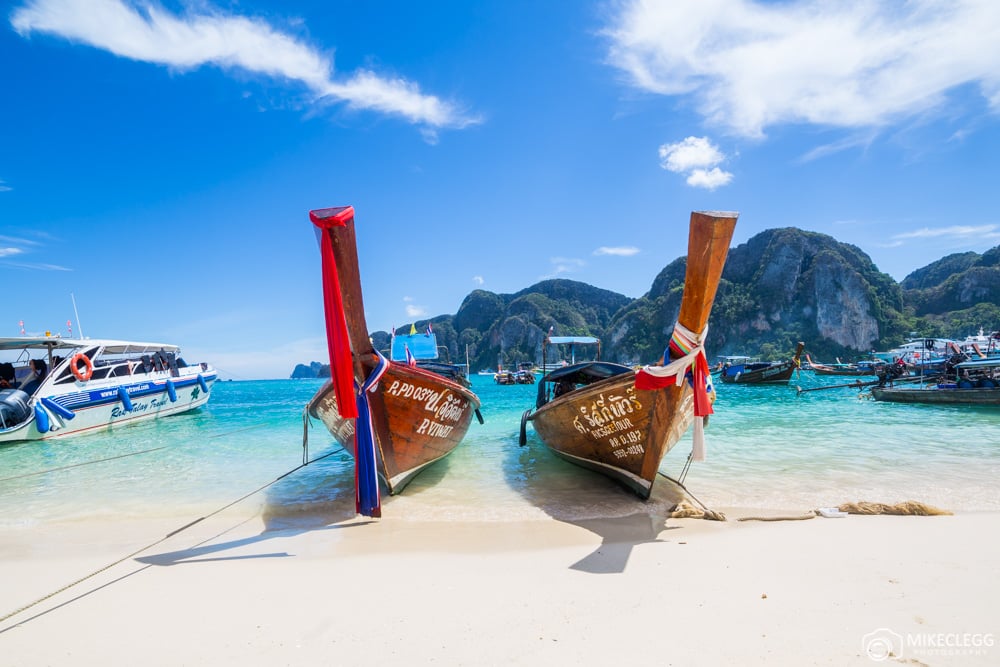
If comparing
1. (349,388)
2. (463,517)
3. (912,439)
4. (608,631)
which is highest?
(349,388)

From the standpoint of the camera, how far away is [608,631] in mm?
2764

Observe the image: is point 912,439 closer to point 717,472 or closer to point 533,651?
point 717,472

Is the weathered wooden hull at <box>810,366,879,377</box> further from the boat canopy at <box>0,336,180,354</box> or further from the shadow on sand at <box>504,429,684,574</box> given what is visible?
the boat canopy at <box>0,336,180,354</box>

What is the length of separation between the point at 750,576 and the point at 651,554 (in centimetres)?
83

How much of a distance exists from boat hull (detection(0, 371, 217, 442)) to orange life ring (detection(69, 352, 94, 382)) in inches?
11.0

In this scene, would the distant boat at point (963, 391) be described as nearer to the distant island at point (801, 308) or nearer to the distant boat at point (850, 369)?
the distant boat at point (850, 369)

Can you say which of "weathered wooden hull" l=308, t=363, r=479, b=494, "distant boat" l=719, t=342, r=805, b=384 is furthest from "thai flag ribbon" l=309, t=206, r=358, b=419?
"distant boat" l=719, t=342, r=805, b=384

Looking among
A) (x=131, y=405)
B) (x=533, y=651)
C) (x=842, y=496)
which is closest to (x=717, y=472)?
(x=842, y=496)

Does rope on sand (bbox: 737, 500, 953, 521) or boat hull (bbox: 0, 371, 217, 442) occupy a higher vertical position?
boat hull (bbox: 0, 371, 217, 442)

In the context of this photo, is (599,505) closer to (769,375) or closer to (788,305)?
(769,375)

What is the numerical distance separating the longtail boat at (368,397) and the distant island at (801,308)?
171ft

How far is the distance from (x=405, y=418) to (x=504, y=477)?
2736 millimetres

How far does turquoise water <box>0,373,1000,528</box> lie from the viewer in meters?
6.18

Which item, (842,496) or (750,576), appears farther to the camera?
(842,496)
